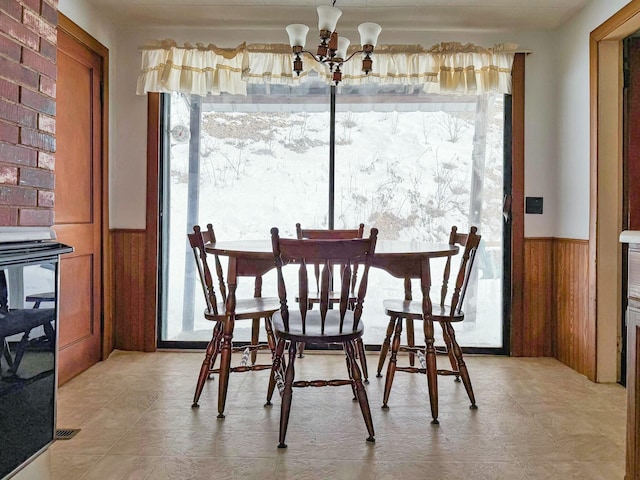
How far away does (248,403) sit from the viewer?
8.28 ft

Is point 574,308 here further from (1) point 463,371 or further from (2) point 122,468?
(2) point 122,468

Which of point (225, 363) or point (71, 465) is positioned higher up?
point (225, 363)

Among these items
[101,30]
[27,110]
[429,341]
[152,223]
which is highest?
[101,30]

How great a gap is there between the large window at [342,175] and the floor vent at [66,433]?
1397 millimetres

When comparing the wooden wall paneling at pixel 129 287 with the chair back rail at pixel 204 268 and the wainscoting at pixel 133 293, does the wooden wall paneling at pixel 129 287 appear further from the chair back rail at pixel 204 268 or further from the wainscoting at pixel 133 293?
the chair back rail at pixel 204 268

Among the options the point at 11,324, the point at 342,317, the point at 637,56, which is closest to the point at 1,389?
the point at 11,324

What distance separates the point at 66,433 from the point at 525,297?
2.88 m

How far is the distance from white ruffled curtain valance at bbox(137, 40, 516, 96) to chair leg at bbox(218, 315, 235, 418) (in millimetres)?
1725

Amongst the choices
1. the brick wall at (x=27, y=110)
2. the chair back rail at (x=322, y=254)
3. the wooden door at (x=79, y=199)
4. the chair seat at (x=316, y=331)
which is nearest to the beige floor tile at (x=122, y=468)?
the chair seat at (x=316, y=331)

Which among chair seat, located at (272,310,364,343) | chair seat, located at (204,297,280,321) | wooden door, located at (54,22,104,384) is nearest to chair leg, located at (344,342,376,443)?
chair seat, located at (272,310,364,343)

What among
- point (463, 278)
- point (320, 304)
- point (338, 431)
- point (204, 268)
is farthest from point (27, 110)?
point (463, 278)

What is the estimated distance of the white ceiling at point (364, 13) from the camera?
3061 millimetres

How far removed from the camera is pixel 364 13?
323 centimetres

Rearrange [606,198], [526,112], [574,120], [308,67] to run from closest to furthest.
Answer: [606,198]
[574,120]
[308,67]
[526,112]
